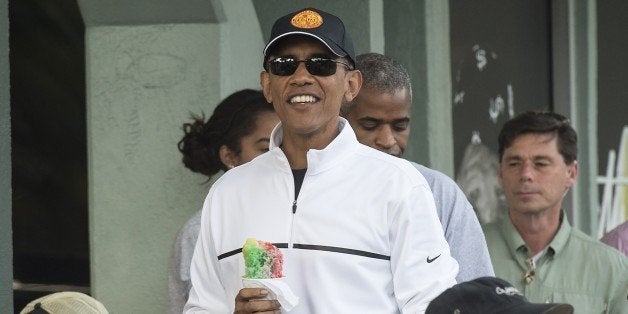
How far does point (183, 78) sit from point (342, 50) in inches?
90.8

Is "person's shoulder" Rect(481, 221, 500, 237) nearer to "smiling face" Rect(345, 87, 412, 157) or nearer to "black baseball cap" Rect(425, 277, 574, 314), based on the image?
"smiling face" Rect(345, 87, 412, 157)

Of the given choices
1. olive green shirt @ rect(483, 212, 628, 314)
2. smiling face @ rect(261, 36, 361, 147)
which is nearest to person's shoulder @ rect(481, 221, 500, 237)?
olive green shirt @ rect(483, 212, 628, 314)

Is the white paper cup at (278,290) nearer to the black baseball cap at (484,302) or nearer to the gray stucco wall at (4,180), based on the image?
the black baseball cap at (484,302)

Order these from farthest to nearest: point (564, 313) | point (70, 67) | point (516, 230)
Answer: point (70, 67) < point (516, 230) < point (564, 313)

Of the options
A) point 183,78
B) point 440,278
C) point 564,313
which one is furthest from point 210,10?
point 564,313

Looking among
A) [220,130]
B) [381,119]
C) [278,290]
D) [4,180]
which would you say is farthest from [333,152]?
[220,130]

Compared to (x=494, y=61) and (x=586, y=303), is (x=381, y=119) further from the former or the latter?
(x=494, y=61)

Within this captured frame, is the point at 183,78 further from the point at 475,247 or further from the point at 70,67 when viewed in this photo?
the point at 475,247

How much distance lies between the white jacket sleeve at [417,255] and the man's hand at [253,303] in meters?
0.34

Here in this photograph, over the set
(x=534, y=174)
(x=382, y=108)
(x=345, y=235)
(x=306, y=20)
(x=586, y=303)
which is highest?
(x=306, y=20)

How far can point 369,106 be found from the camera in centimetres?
446

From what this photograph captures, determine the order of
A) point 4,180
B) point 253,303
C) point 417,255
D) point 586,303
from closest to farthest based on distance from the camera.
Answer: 1. point 253,303
2. point 417,255
3. point 4,180
4. point 586,303

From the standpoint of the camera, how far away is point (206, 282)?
3.79m

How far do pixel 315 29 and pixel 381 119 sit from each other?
814mm
